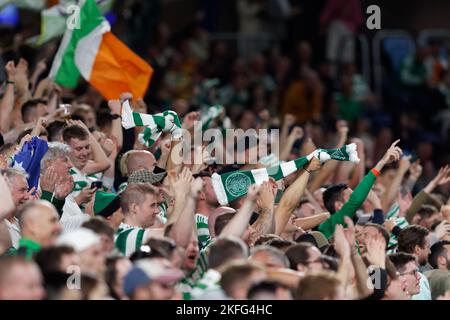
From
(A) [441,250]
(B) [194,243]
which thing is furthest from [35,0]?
(B) [194,243]

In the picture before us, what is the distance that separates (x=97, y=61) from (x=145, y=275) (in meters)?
7.21

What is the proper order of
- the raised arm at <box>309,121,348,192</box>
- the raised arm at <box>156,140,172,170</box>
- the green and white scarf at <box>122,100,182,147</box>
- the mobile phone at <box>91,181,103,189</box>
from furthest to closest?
the raised arm at <box>309,121,348,192</box> → the raised arm at <box>156,140,172,170</box> → the green and white scarf at <box>122,100,182,147</box> → the mobile phone at <box>91,181,103,189</box>

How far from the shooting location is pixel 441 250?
1260cm

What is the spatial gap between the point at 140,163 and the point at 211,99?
21.0ft

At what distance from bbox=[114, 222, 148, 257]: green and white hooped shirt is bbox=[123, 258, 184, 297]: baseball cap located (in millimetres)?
1376

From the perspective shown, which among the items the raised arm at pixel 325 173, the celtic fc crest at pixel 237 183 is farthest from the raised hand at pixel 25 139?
the raised arm at pixel 325 173

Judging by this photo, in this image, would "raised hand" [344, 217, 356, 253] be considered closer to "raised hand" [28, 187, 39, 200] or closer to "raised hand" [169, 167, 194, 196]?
"raised hand" [169, 167, 194, 196]

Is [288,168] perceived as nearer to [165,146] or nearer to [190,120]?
[165,146]

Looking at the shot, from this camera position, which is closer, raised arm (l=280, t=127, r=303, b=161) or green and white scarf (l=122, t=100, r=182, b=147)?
green and white scarf (l=122, t=100, r=182, b=147)

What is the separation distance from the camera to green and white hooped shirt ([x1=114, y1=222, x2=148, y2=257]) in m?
10.0

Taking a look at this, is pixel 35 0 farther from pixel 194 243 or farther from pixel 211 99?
pixel 194 243

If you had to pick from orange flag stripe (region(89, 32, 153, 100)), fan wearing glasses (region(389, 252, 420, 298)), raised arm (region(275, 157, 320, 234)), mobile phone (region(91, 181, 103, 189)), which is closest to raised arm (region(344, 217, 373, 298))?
fan wearing glasses (region(389, 252, 420, 298))

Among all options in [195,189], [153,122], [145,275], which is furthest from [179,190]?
[145,275]
